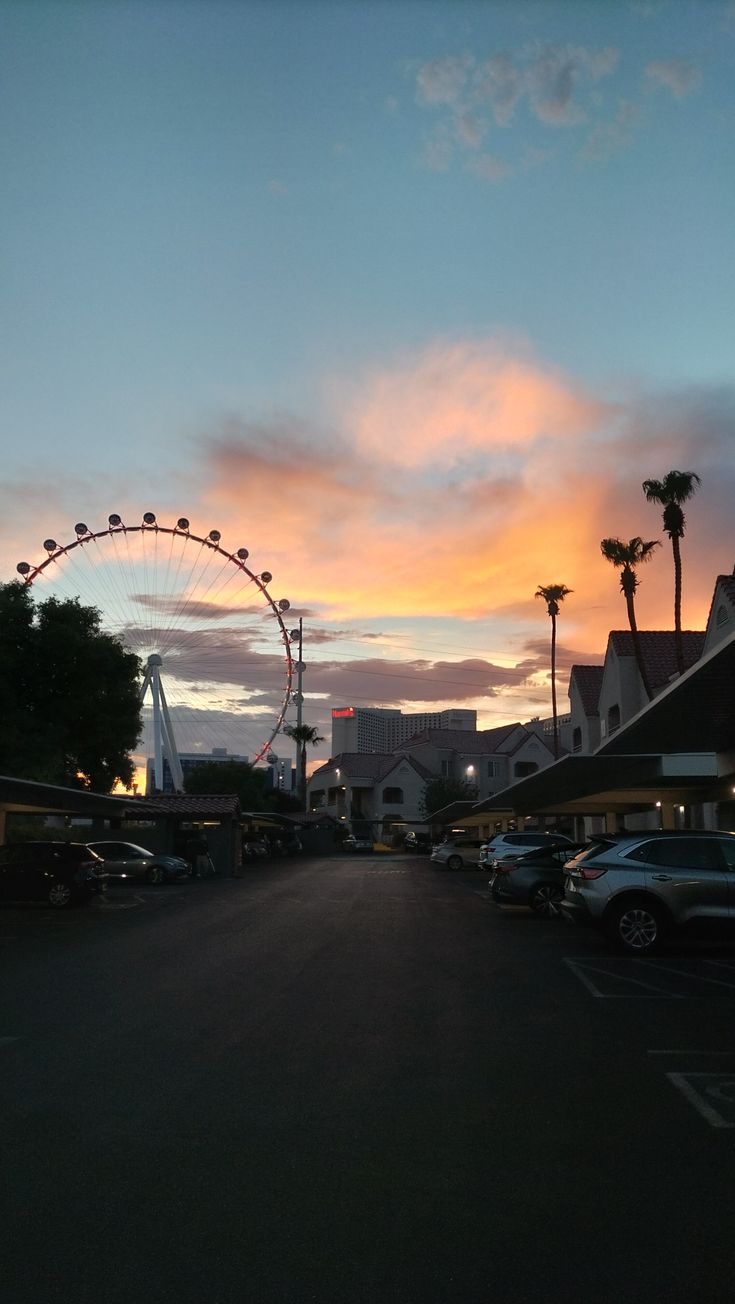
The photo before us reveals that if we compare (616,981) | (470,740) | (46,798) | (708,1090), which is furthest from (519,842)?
(470,740)

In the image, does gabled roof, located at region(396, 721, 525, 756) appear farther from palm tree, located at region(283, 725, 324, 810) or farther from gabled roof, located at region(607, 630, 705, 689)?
gabled roof, located at region(607, 630, 705, 689)

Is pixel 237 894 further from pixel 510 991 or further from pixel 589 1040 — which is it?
pixel 589 1040

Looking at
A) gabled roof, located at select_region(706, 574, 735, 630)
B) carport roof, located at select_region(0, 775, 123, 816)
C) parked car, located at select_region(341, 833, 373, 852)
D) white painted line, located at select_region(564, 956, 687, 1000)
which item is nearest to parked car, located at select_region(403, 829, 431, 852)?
parked car, located at select_region(341, 833, 373, 852)

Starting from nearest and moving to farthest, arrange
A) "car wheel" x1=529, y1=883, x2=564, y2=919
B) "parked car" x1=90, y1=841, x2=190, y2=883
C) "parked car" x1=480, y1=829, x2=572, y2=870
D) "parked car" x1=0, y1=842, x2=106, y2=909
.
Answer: "car wheel" x1=529, y1=883, x2=564, y2=919 < "parked car" x1=0, y1=842, x2=106, y2=909 < "parked car" x1=480, y1=829, x2=572, y2=870 < "parked car" x1=90, y1=841, x2=190, y2=883

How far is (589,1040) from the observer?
9.47 m

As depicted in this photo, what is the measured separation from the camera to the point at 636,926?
51.5 feet

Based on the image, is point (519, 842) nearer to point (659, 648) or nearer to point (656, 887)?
point (659, 648)

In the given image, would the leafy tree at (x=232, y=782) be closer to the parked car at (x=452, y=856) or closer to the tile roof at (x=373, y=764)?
the tile roof at (x=373, y=764)

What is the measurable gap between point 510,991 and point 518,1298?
8.19m

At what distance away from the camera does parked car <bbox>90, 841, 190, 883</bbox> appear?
39.8m

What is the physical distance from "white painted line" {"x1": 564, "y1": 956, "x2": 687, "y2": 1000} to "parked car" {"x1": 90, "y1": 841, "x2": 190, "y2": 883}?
2689cm

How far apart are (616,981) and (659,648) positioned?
35237mm

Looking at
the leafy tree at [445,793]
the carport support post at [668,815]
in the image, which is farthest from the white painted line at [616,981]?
the leafy tree at [445,793]

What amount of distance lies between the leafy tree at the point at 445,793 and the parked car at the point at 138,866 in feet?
212
